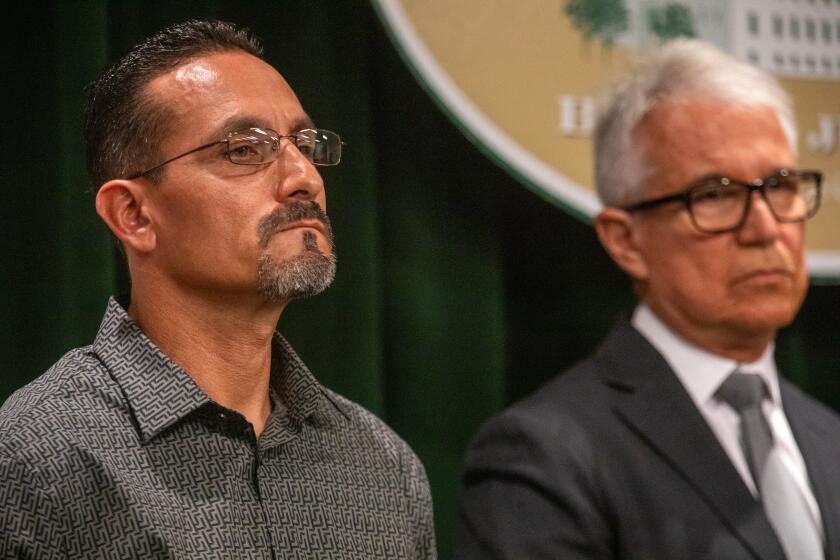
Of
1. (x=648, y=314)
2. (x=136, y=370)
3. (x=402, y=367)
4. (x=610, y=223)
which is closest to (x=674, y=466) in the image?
(x=648, y=314)

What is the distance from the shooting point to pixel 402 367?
1.90 meters

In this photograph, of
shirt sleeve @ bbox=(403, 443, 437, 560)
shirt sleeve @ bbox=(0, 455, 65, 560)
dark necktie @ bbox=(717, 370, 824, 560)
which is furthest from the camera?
dark necktie @ bbox=(717, 370, 824, 560)

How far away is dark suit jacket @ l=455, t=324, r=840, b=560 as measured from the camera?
1.46 metres

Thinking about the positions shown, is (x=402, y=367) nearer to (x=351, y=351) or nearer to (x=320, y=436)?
(x=351, y=351)

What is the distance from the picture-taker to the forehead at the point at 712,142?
5.44 ft

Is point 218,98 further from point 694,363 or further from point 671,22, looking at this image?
point 671,22

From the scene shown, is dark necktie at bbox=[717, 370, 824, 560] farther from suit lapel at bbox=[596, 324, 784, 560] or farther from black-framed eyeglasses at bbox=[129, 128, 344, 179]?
black-framed eyeglasses at bbox=[129, 128, 344, 179]

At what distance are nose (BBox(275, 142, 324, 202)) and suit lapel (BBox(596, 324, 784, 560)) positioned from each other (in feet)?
1.88

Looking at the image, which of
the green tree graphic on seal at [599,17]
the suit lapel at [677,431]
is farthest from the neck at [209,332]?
the green tree graphic on seal at [599,17]

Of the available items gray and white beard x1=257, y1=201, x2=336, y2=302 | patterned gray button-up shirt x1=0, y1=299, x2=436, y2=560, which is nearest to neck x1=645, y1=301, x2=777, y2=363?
patterned gray button-up shirt x1=0, y1=299, x2=436, y2=560

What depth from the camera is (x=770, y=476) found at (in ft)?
5.14

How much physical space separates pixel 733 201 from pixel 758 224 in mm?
50

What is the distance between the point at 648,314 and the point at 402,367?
442mm

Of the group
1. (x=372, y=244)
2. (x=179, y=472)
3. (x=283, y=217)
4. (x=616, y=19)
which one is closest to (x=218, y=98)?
(x=283, y=217)
